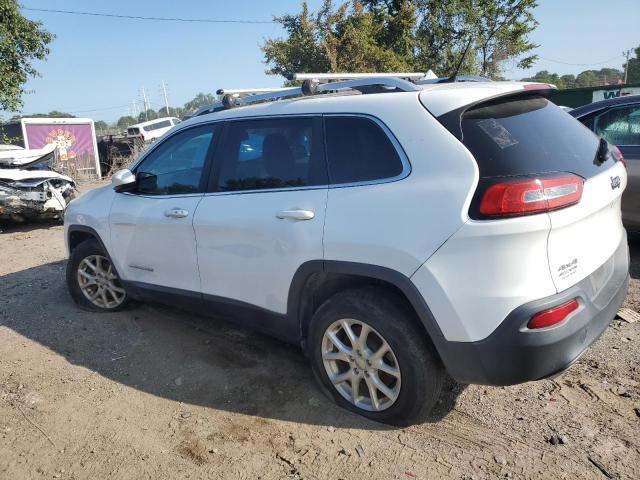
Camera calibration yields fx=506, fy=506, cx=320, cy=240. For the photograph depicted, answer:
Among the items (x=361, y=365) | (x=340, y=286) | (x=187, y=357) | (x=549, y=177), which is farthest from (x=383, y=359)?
(x=187, y=357)

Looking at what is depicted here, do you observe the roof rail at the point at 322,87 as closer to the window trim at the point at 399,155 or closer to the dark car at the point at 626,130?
the window trim at the point at 399,155

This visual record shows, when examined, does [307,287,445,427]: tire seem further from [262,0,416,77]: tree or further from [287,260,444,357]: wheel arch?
[262,0,416,77]: tree

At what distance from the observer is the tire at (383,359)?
2.52 m

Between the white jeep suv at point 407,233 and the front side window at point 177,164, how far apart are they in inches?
1.4

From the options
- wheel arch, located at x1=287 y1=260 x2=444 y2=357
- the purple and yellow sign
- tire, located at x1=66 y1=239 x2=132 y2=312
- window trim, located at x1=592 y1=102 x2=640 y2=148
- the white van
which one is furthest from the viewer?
the white van

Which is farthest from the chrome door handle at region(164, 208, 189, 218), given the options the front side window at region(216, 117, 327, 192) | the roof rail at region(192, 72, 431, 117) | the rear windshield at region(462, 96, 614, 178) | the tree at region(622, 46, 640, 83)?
the tree at region(622, 46, 640, 83)

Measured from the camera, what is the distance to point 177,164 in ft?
12.5

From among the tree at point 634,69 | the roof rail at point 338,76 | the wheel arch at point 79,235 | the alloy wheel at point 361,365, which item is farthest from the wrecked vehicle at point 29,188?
the tree at point 634,69

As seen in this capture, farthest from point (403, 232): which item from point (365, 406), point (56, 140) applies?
point (56, 140)

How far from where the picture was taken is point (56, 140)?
16.3 metres

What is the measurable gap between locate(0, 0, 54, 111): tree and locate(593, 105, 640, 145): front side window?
12683mm

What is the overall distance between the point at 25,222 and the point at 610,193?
32.3ft

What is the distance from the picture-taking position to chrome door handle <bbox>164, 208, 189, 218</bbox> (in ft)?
11.5

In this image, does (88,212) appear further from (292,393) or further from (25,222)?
(25,222)
